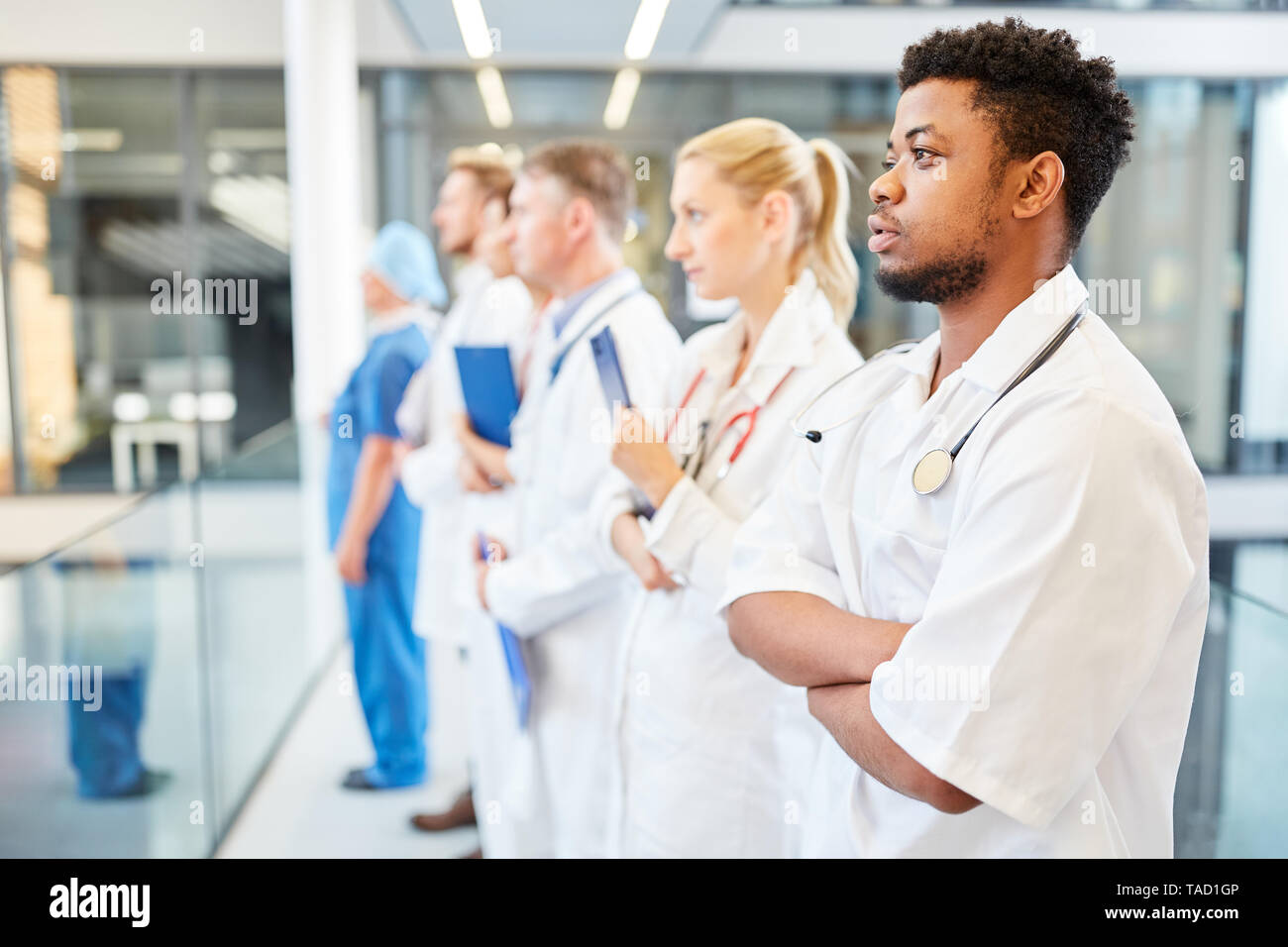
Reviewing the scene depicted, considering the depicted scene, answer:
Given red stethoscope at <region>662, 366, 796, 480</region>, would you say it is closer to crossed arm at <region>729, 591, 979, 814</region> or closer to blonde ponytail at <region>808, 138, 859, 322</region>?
blonde ponytail at <region>808, 138, 859, 322</region>

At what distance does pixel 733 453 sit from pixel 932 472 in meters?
0.53

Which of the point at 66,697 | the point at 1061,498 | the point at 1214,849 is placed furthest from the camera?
the point at 66,697

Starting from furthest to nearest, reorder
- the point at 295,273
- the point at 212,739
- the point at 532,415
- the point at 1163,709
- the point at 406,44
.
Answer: the point at 406,44, the point at 295,273, the point at 212,739, the point at 532,415, the point at 1163,709

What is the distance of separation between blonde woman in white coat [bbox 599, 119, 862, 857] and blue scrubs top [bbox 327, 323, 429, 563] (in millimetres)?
1443

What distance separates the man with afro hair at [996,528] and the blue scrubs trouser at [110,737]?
1.31 metres

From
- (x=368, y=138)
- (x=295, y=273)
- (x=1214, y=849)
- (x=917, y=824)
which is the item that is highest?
(x=368, y=138)

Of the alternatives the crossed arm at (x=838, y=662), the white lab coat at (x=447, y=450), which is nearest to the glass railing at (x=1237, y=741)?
the crossed arm at (x=838, y=662)

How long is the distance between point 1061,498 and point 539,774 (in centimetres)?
144

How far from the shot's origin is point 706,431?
156 cm

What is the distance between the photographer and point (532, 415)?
2045mm

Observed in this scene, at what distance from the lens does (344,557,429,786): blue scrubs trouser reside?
2.96 m

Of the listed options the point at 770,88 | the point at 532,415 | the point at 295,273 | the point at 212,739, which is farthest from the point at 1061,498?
the point at 770,88

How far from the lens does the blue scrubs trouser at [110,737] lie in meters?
1.86
